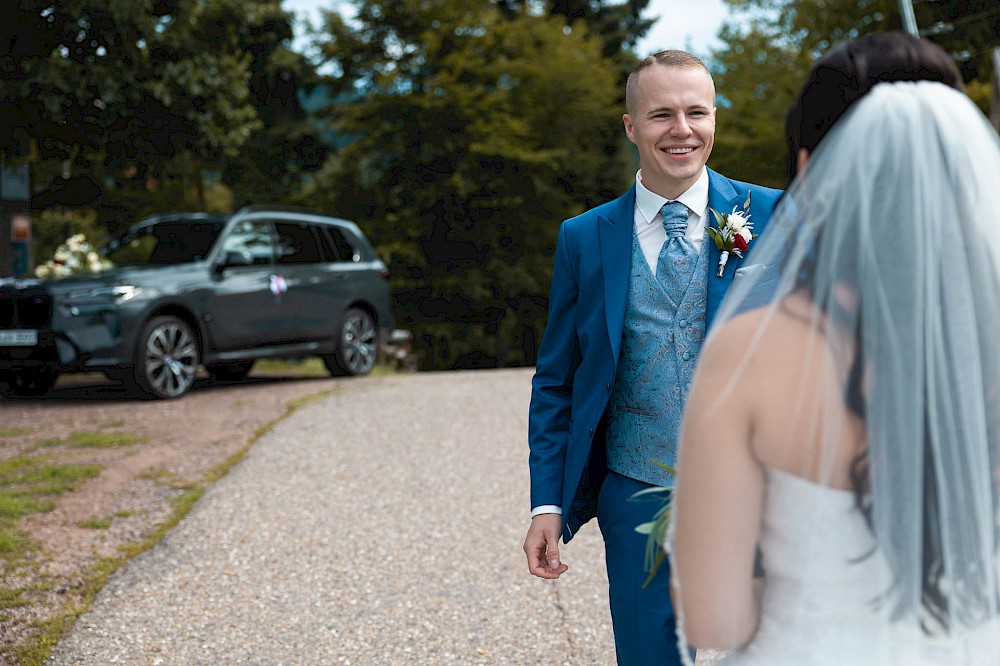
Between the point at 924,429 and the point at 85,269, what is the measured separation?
46.5 feet

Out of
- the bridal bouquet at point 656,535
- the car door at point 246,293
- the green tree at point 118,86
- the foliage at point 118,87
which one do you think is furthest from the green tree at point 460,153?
the bridal bouquet at point 656,535

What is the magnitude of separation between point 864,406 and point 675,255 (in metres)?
→ 1.29

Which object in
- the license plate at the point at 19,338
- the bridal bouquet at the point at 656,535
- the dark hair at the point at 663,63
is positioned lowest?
the license plate at the point at 19,338

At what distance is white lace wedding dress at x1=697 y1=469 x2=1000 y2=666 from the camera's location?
4.84ft

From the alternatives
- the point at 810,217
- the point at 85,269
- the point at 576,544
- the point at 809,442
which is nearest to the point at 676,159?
the point at 810,217

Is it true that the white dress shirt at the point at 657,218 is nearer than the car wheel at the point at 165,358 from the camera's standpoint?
Yes

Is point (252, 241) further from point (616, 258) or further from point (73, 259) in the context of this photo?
point (616, 258)

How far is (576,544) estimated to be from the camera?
255 inches

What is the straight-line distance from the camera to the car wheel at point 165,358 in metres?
11.6

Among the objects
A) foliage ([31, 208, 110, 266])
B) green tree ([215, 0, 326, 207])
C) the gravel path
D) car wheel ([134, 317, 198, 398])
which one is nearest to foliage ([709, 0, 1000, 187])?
green tree ([215, 0, 326, 207])

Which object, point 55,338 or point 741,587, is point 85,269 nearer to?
point 55,338

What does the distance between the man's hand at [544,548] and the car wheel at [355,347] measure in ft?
38.9

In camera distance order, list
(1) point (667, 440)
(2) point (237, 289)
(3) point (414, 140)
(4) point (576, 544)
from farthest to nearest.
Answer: (3) point (414, 140) → (2) point (237, 289) → (4) point (576, 544) → (1) point (667, 440)

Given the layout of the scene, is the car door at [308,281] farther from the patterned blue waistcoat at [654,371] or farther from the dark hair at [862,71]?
the dark hair at [862,71]
